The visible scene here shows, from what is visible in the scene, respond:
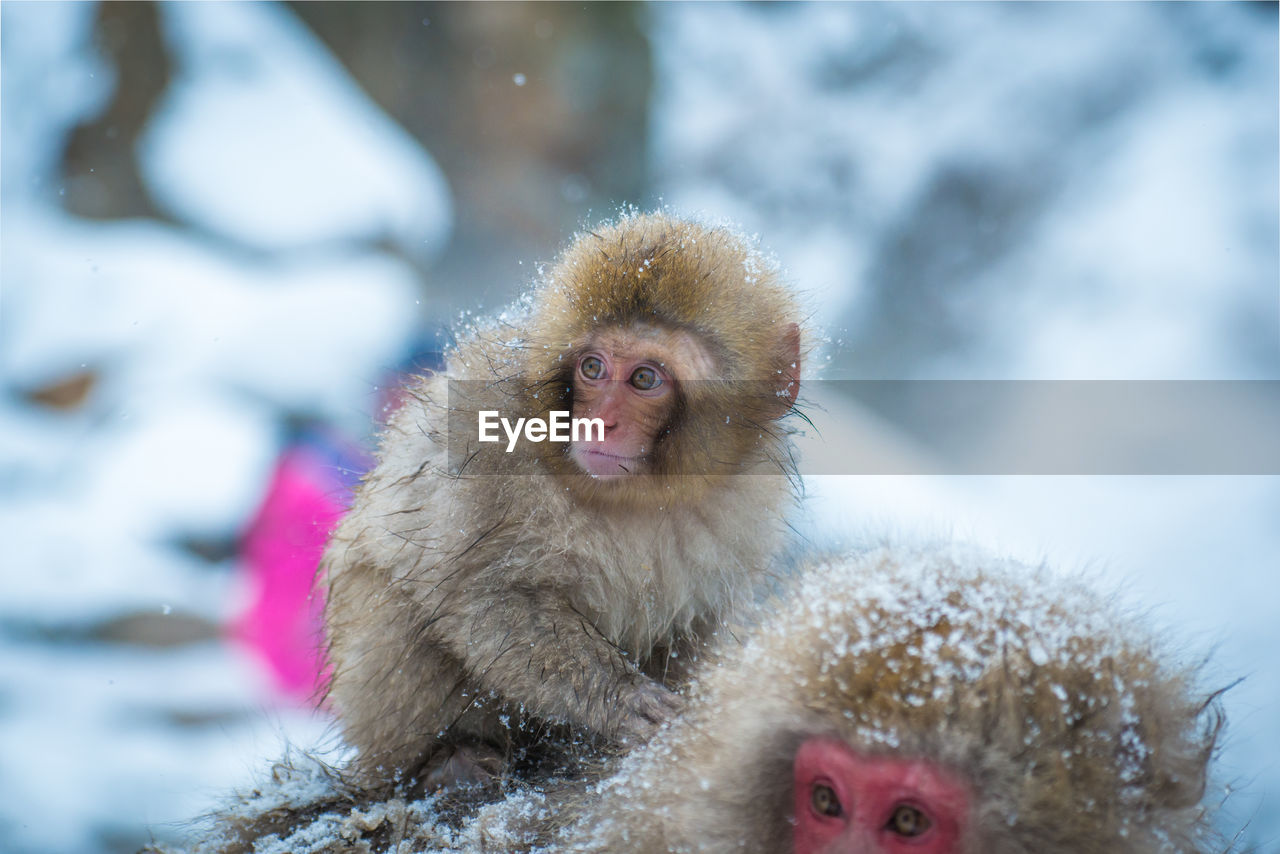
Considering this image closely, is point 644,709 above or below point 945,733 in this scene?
below

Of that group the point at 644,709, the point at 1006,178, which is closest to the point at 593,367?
the point at 644,709

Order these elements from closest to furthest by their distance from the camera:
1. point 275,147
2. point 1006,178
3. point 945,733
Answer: point 945,733, point 1006,178, point 275,147

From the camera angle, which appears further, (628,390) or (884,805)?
(628,390)

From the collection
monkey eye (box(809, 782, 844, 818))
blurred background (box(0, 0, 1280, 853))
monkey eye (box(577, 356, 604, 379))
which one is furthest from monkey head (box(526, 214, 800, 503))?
blurred background (box(0, 0, 1280, 853))

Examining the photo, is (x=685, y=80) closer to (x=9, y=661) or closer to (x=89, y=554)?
(x=89, y=554)

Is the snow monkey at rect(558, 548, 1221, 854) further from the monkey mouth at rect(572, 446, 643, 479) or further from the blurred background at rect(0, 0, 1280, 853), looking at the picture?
the blurred background at rect(0, 0, 1280, 853)

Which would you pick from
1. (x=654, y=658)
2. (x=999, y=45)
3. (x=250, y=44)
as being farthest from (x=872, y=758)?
(x=250, y=44)

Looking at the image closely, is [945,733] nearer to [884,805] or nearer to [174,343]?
[884,805]

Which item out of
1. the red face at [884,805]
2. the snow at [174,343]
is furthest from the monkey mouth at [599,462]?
the snow at [174,343]

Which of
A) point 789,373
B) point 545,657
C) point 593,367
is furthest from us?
point 789,373

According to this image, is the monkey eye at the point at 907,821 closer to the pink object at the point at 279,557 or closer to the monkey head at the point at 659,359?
the monkey head at the point at 659,359
